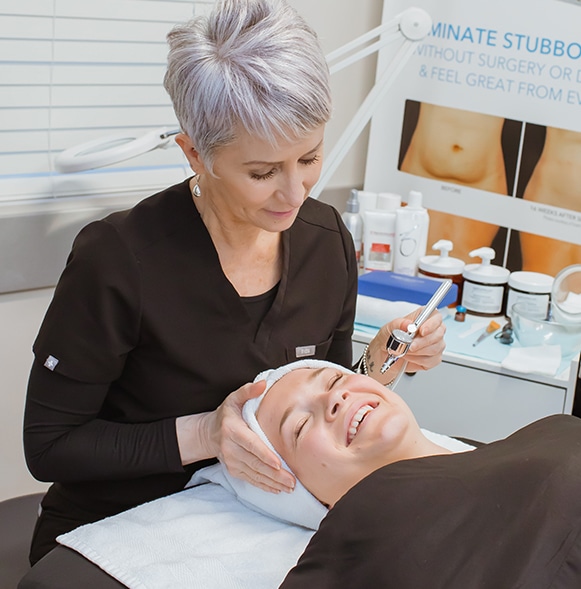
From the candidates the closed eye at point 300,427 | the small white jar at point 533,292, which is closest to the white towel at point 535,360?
the small white jar at point 533,292

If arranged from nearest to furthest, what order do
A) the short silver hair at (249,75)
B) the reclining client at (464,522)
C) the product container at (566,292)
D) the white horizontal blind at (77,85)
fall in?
1. the reclining client at (464,522)
2. the short silver hair at (249,75)
3. the white horizontal blind at (77,85)
4. the product container at (566,292)

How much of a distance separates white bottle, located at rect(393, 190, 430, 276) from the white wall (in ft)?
0.99

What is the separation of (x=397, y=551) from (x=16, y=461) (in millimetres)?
1160

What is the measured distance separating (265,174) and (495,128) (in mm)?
1017

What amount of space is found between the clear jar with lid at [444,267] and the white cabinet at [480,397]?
0.26 m

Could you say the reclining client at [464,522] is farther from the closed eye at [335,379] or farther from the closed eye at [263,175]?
the closed eye at [263,175]

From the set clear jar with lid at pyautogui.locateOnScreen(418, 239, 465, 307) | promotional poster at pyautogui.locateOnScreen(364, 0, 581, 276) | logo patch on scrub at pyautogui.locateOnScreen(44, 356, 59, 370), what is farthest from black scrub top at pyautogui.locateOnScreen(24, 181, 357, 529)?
promotional poster at pyautogui.locateOnScreen(364, 0, 581, 276)

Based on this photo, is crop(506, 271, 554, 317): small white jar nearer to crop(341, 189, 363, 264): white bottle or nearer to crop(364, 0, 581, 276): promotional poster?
crop(364, 0, 581, 276): promotional poster

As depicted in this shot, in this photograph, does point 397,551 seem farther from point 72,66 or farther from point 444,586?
point 72,66

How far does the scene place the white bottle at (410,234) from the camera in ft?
6.31

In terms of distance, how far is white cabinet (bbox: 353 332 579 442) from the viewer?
164 cm

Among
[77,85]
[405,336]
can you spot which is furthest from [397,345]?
[77,85]

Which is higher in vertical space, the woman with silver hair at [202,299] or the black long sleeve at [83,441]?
the woman with silver hair at [202,299]

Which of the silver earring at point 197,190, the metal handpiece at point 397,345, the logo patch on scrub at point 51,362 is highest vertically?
the silver earring at point 197,190
